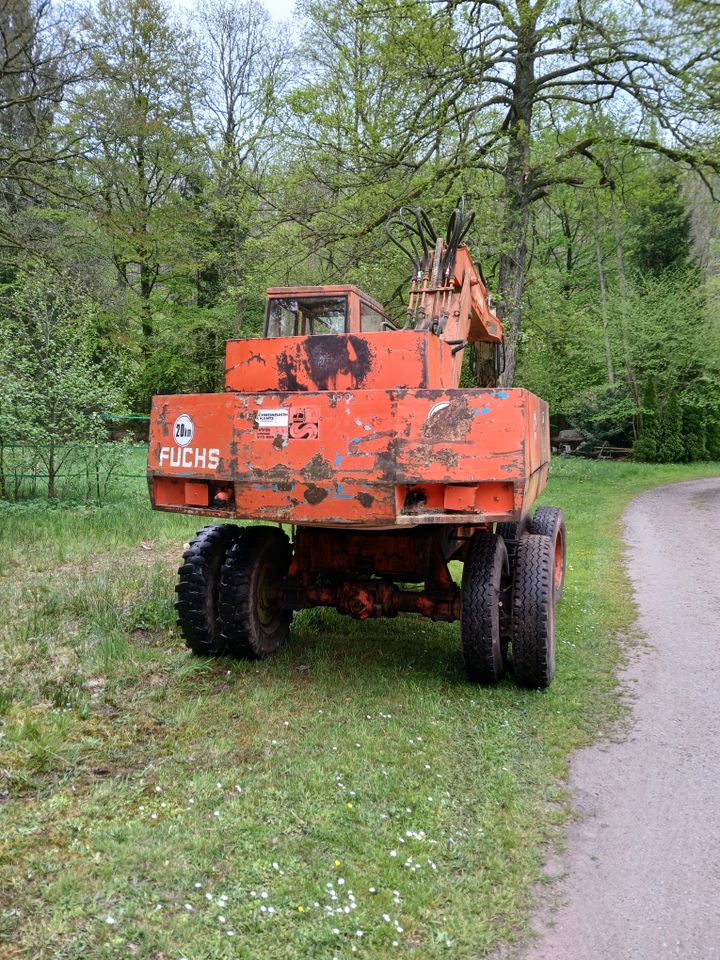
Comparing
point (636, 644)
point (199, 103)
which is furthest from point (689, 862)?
point (199, 103)

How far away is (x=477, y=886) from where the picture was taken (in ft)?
8.84

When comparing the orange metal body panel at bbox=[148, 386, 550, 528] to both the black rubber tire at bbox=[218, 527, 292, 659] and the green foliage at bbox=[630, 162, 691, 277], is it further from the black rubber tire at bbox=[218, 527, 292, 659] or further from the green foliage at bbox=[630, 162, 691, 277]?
the green foliage at bbox=[630, 162, 691, 277]

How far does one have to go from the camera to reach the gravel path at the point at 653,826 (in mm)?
2496

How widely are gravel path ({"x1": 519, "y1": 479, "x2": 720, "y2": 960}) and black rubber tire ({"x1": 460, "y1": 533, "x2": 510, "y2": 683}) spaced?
784 mm

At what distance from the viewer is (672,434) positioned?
Answer: 24125mm

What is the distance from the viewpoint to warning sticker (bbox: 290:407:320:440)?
3.96 m

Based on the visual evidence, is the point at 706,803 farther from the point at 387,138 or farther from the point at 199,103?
the point at 199,103

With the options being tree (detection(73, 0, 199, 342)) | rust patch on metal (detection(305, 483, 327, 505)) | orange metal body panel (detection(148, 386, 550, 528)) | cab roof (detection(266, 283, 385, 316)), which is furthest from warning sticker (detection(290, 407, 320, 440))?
tree (detection(73, 0, 199, 342))

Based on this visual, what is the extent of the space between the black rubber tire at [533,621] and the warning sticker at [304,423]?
169cm

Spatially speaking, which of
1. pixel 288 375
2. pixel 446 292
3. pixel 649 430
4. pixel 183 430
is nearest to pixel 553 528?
pixel 446 292

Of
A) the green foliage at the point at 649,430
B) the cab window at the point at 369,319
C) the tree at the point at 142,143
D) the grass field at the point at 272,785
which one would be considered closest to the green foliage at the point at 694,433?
the green foliage at the point at 649,430

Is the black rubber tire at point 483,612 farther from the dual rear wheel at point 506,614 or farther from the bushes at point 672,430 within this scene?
the bushes at point 672,430

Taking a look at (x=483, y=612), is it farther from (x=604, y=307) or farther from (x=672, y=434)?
(x=672, y=434)

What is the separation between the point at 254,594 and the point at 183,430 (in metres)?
1.27
